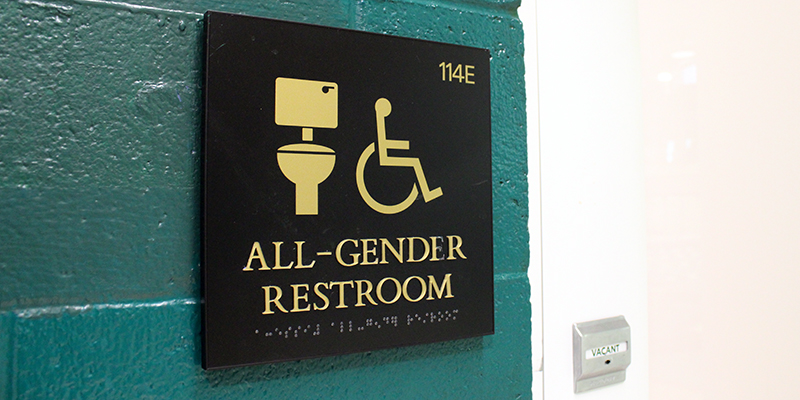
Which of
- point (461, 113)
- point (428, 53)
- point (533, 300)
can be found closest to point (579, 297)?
point (533, 300)

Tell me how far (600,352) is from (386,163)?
636 mm

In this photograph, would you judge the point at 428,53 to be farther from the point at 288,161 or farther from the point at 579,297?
the point at 579,297

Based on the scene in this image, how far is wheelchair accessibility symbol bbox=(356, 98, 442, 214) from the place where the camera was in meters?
0.83

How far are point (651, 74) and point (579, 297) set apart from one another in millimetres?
648

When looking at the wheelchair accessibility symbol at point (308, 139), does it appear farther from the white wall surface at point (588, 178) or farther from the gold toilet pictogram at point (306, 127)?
the white wall surface at point (588, 178)

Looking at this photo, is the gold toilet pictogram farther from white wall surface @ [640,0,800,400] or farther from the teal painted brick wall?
white wall surface @ [640,0,800,400]

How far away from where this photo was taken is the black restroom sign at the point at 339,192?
0.74 metres

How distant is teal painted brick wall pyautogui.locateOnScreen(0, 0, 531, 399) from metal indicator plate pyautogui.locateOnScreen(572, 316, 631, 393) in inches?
19.1

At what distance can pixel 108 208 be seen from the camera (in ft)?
2.30

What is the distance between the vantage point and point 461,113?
3.05 feet

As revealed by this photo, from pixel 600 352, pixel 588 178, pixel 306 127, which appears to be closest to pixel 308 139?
pixel 306 127

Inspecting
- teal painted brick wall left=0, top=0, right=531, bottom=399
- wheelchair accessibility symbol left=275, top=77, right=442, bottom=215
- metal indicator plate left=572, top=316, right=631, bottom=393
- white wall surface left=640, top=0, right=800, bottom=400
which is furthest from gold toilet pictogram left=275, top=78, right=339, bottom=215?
white wall surface left=640, top=0, right=800, bottom=400

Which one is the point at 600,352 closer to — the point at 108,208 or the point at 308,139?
the point at 308,139

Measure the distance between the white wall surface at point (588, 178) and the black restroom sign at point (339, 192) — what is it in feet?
0.60
